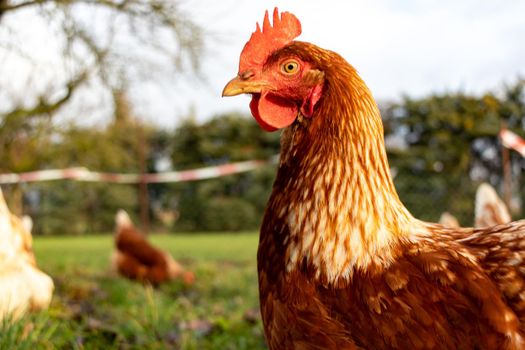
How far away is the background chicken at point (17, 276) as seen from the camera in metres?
3.01

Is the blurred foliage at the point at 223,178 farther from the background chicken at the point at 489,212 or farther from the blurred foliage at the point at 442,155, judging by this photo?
the background chicken at the point at 489,212

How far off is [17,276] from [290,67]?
2.46 m

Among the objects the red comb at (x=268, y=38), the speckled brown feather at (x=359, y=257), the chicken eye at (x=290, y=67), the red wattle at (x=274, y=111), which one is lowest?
the speckled brown feather at (x=359, y=257)

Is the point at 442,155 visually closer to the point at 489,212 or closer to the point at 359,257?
the point at 489,212

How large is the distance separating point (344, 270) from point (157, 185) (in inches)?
723

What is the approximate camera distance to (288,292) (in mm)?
1565

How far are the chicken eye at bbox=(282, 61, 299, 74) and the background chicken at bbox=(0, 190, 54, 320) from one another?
2243 millimetres

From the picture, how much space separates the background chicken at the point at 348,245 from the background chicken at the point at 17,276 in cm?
206

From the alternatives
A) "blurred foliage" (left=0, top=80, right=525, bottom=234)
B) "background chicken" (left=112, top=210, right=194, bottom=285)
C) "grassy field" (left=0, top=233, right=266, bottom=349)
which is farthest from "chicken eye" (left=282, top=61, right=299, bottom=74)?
"blurred foliage" (left=0, top=80, right=525, bottom=234)

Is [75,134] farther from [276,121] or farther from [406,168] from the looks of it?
[276,121]

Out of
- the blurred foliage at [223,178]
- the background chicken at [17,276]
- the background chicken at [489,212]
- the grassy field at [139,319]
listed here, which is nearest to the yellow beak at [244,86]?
the grassy field at [139,319]

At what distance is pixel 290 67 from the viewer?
169 cm

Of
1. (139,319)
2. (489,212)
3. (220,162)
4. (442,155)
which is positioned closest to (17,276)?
(139,319)

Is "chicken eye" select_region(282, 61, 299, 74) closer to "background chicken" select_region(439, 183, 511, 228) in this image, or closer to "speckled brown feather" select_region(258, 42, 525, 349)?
"speckled brown feather" select_region(258, 42, 525, 349)
